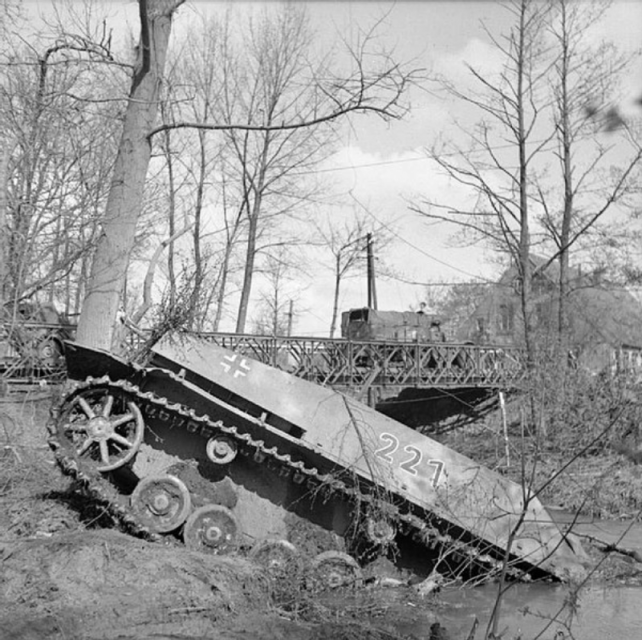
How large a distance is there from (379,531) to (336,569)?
2.23 ft

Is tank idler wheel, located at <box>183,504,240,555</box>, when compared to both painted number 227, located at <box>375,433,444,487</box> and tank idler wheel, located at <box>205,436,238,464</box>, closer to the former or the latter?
tank idler wheel, located at <box>205,436,238,464</box>

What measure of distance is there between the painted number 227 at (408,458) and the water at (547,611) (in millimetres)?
1249

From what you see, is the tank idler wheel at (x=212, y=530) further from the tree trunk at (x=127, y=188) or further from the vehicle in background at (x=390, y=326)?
the vehicle in background at (x=390, y=326)

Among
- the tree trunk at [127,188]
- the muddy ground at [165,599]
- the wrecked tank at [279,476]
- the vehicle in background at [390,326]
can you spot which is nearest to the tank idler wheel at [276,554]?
the wrecked tank at [279,476]

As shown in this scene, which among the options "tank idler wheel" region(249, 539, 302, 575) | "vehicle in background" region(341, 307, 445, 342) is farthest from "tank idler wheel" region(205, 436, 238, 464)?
"vehicle in background" region(341, 307, 445, 342)

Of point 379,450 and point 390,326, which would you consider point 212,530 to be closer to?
point 379,450

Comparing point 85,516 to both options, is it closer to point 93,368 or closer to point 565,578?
point 93,368

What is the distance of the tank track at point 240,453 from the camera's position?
808 centimetres

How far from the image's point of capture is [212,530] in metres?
8.31

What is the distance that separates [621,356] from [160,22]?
12.3m

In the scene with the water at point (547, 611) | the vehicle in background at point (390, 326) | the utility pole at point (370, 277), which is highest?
the utility pole at point (370, 277)

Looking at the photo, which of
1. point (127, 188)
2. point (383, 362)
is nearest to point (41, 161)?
point (127, 188)

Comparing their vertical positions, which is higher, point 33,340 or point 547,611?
point 33,340

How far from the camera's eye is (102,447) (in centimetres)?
832
